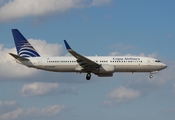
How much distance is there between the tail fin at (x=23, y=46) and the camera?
104 m

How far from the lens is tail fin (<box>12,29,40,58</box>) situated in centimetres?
10431

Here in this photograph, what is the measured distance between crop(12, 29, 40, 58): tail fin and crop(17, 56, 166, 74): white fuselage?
4.29m

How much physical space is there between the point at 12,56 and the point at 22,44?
9376mm

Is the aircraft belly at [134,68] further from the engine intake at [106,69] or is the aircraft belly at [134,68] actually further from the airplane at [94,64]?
the engine intake at [106,69]

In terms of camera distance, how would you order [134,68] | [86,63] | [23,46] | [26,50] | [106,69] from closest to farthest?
[106,69] < [86,63] < [134,68] < [26,50] < [23,46]

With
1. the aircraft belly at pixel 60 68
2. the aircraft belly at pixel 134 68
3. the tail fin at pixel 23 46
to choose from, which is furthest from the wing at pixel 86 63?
the tail fin at pixel 23 46

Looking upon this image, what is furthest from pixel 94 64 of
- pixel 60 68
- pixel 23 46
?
pixel 23 46

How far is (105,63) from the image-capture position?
99.1m

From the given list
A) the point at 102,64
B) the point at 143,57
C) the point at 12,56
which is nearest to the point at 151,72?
the point at 143,57

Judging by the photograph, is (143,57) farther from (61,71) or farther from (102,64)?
(61,71)

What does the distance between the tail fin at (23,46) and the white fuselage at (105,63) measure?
429 centimetres

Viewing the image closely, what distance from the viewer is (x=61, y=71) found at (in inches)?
3910

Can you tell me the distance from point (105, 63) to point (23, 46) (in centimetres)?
1833

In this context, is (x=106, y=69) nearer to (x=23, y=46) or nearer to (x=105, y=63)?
(x=105, y=63)
